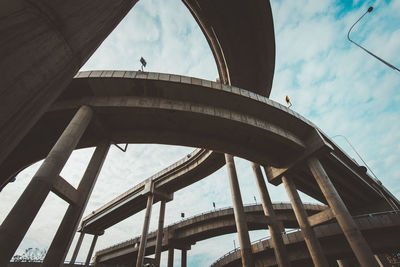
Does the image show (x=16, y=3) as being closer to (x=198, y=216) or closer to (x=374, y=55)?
(x=374, y=55)

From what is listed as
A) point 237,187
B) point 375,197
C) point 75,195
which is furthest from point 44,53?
point 375,197

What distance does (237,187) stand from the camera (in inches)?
764

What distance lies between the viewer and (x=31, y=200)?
725cm

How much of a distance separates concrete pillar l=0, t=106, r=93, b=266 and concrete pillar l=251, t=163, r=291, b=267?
17757 millimetres

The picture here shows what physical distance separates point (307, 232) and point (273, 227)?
11.5ft

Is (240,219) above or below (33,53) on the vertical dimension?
above

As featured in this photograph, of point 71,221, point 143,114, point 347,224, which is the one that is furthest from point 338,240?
point 71,221

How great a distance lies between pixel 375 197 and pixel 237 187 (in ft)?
87.1

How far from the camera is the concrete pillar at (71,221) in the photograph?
27.8ft

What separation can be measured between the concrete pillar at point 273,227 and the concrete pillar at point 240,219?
2481 mm

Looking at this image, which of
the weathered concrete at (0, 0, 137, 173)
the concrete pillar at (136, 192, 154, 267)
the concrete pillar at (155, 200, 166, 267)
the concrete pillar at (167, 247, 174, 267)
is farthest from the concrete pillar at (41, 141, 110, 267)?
the concrete pillar at (167, 247, 174, 267)

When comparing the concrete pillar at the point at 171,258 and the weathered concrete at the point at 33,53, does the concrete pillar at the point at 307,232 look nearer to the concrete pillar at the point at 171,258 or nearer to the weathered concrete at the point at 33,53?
the weathered concrete at the point at 33,53

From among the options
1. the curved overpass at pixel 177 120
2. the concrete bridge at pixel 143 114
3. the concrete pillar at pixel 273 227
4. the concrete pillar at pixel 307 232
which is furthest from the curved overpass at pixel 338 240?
the curved overpass at pixel 177 120

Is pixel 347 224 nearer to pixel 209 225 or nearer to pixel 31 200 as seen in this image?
pixel 31 200
